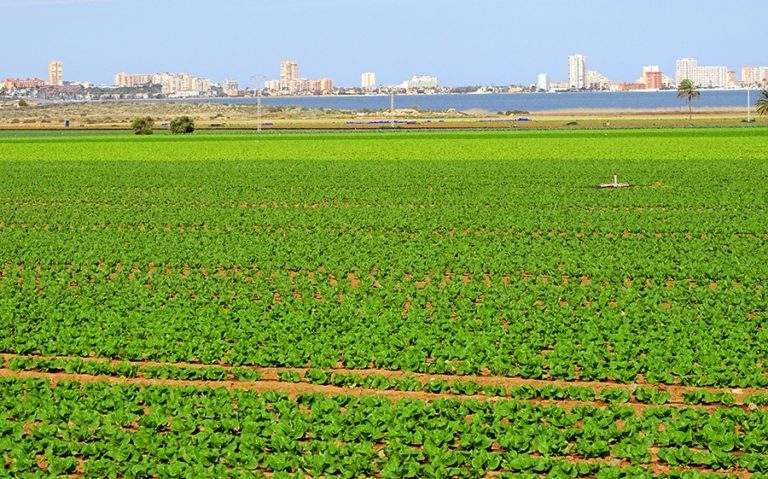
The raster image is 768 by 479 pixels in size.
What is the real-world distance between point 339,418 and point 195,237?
19.2 metres

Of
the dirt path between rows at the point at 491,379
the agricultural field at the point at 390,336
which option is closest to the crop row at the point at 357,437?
the agricultural field at the point at 390,336

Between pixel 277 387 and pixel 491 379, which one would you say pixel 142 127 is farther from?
pixel 491 379

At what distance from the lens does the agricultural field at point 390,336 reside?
13.3 metres

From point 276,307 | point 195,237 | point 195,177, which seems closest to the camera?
point 276,307

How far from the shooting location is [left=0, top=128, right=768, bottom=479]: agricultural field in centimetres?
1332

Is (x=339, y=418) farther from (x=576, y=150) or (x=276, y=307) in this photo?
(x=576, y=150)

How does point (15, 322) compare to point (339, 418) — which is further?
point (15, 322)

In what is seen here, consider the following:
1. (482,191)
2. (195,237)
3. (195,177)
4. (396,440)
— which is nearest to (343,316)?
(396,440)

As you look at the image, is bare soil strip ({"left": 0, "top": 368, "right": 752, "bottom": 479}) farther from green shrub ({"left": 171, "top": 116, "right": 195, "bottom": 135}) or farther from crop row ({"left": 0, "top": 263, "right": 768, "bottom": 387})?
green shrub ({"left": 171, "top": 116, "right": 195, "bottom": 135})

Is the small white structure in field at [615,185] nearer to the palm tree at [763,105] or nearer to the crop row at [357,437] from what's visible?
the crop row at [357,437]

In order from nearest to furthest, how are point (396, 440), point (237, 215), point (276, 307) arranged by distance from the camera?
point (396, 440), point (276, 307), point (237, 215)

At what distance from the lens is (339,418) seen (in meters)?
14.3

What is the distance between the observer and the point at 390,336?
19094 mm

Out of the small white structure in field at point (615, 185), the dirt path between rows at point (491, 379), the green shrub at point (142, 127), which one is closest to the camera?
the dirt path between rows at point (491, 379)
